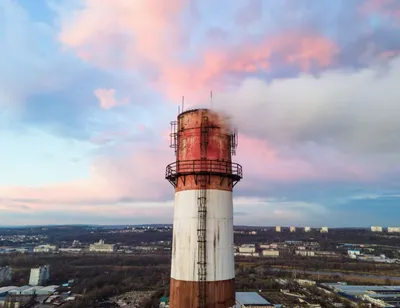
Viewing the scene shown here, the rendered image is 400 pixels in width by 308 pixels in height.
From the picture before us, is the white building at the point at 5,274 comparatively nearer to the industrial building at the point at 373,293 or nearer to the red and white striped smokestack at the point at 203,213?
the industrial building at the point at 373,293

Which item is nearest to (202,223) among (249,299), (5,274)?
(249,299)

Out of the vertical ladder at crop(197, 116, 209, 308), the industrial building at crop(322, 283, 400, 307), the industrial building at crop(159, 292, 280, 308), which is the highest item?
the vertical ladder at crop(197, 116, 209, 308)

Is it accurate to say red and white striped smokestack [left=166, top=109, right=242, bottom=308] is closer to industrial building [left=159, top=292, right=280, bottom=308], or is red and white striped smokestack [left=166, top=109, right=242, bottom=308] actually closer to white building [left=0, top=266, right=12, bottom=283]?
industrial building [left=159, top=292, right=280, bottom=308]

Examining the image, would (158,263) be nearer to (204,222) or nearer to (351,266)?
(351,266)

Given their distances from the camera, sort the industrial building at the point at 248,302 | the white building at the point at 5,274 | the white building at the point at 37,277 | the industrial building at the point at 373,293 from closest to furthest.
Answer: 1. the industrial building at the point at 248,302
2. the industrial building at the point at 373,293
3. the white building at the point at 37,277
4. the white building at the point at 5,274

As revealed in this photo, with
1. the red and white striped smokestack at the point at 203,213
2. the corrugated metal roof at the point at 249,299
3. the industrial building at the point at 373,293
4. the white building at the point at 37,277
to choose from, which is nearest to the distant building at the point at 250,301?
the corrugated metal roof at the point at 249,299

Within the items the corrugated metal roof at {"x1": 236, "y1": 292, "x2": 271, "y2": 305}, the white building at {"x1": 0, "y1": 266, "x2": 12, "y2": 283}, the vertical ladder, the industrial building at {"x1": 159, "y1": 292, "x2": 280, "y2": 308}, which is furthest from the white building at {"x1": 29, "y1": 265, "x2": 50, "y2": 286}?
the vertical ladder

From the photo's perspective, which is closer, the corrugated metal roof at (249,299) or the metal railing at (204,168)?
the metal railing at (204,168)

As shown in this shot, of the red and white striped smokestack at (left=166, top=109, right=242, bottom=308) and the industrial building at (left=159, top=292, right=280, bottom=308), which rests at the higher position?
the red and white striped smokestack at (left=166, top=109, right=242, bottom=308)
